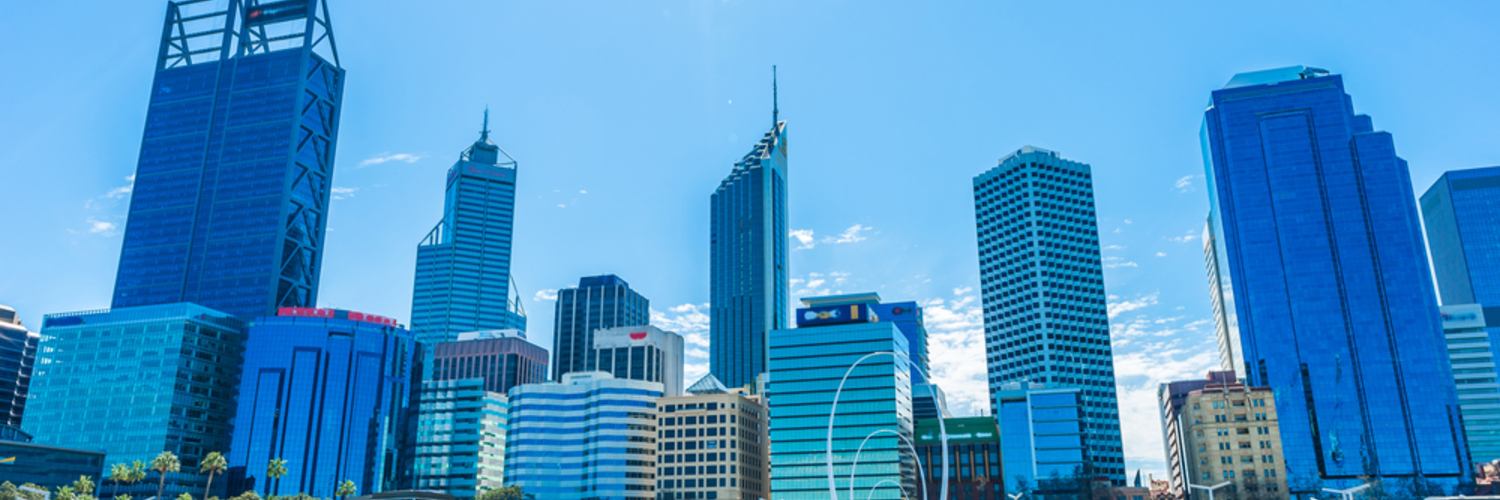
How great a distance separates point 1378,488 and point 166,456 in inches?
8509

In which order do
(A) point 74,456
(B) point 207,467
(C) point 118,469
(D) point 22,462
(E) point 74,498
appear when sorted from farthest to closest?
(A) point 74,456, (D) point 22,462, (B) point 207,467, (C) point 118,469, (E) point 74,498

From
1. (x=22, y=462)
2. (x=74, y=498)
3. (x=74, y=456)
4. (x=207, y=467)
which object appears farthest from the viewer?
(x=74, y=456)

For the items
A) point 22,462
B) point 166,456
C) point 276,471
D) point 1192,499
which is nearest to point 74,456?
point 22,462

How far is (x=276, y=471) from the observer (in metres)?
192

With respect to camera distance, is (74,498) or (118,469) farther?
(118,469)

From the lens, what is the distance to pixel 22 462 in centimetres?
18188

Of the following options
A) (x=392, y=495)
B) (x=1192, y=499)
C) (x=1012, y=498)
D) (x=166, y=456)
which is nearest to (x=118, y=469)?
(x=166, y=456)

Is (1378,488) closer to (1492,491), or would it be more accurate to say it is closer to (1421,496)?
(1421,496)

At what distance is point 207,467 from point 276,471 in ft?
74.4

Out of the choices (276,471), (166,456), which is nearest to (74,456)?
(276,471)

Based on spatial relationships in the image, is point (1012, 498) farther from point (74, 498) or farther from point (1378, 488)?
point (74, 498)

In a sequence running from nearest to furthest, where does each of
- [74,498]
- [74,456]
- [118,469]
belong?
[74,498]
[118,469]
[74,456]

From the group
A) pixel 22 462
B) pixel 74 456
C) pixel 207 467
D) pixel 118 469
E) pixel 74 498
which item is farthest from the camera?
pixel 74 456

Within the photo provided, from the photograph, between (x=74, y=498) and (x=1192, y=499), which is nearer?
(x=74, y=498)
